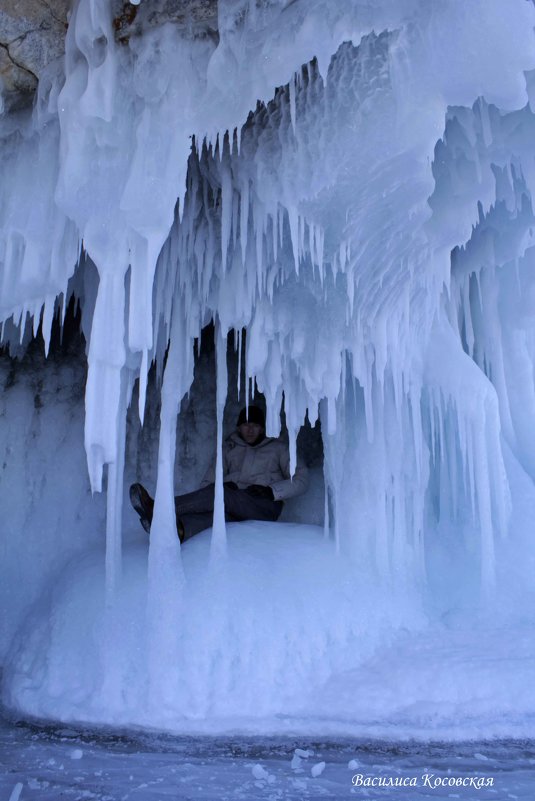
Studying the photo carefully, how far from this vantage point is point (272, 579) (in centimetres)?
417

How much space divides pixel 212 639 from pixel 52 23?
3010mm

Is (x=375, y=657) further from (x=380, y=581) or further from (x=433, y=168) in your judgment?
(x=433, y=168)

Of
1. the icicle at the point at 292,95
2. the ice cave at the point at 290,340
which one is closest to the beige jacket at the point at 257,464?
the ice cave at the point at 290,340

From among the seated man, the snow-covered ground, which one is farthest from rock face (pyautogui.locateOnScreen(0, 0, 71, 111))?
the snow-covered ground

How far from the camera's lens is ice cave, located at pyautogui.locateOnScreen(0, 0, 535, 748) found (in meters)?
3.06

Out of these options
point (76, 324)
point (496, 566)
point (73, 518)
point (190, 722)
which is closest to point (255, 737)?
point (190, 722)

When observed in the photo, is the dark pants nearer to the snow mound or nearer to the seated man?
the seated man

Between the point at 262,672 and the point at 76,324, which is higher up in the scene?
the point at 76,324

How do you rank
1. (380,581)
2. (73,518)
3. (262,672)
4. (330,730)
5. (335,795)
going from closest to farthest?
(335,795) < (330,730) < (262,672) < (380,581) < (73,518)

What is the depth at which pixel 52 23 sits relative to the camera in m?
3.02

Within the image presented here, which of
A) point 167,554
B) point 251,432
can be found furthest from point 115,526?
point 251,432

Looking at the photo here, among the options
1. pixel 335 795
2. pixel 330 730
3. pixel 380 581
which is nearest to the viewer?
pixel 335 795

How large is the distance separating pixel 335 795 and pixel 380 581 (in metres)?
2.03

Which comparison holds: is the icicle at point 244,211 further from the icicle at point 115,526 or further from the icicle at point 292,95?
the icicle at point 115,526
